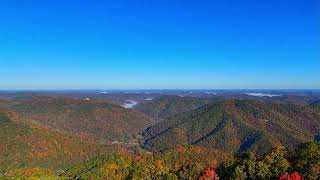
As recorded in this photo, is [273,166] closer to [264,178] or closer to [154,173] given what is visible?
[264,178]

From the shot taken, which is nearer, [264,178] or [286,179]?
[286,179]

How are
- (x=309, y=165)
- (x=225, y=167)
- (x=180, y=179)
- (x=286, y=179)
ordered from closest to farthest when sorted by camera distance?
(x=286, y=179)
(x=309, y=165)
(x=225, y=167)
(x=180, y=179)

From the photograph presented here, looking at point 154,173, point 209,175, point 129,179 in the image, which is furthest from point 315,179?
point 129,179

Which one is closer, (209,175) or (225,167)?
(209,175)

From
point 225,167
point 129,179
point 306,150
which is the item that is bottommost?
point 129,179

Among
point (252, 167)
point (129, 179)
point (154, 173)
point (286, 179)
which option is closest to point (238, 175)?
point (252, 167)

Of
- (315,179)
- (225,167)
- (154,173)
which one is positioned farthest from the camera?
(154,173)

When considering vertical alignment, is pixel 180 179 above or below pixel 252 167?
below

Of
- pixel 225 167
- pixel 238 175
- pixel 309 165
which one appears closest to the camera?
pixel 309 165

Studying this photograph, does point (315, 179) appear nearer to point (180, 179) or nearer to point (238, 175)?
point (238, 175)
